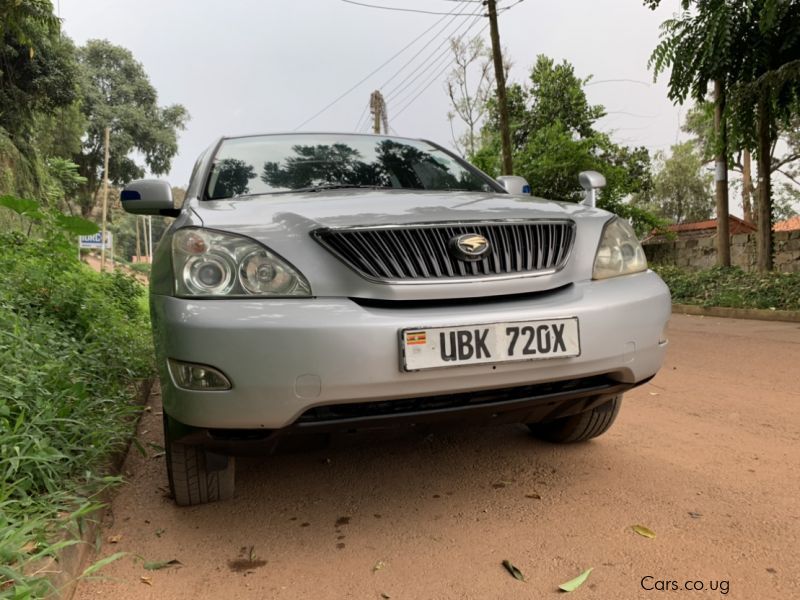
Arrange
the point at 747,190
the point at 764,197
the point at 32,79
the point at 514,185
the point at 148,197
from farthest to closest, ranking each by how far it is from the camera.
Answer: the point at 747,190 < the point at 32,79 < the point at 764,197 < the point at 514,185 < the point at 148,197

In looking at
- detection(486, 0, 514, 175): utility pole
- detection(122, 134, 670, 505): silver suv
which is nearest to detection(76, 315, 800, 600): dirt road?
detection(122, 134, 670, 505): silver suv

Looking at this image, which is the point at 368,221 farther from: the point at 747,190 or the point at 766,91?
the point at 747,190

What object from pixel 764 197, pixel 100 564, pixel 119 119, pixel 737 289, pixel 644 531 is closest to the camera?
pixel 100 564

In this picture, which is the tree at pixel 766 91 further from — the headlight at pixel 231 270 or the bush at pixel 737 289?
the headlight at pixel 231 270

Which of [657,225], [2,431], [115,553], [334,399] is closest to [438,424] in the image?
[334,399]

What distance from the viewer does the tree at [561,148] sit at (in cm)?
1780

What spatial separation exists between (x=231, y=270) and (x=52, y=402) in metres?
1.47

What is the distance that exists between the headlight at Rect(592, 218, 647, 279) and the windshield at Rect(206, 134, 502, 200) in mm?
869

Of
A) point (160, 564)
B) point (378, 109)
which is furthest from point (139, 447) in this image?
point (378, 109)

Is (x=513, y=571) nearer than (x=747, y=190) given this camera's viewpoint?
Yes

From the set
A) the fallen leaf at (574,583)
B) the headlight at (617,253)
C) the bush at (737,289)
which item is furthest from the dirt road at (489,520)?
the bush at (737,289)

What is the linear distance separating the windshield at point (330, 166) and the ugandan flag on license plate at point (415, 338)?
1.14 meters

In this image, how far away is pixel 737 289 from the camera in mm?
9688

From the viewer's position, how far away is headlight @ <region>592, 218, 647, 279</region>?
2074 mm
